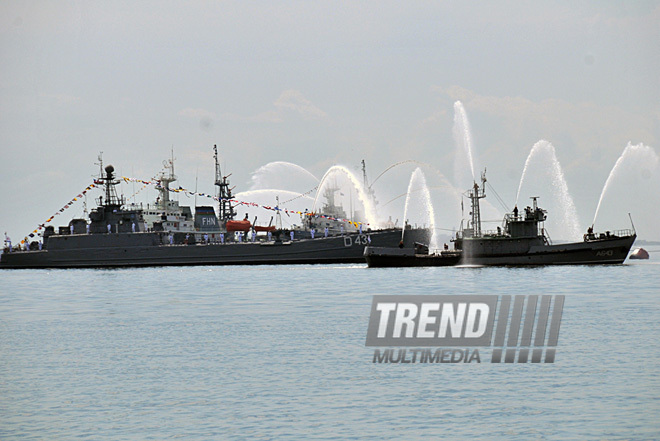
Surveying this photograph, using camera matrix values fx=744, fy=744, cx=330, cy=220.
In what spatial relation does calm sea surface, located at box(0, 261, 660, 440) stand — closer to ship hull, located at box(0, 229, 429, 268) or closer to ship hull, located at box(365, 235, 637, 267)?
ship hull, located at box(365, 235, 637, 267)

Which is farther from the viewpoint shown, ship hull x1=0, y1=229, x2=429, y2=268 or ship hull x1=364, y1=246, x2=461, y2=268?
ship hull x1=0, y1=229, x2=429, y2=268

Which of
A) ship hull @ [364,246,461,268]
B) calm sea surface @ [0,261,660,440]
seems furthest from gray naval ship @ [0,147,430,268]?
calm sea surface @ [0,261,660,440]

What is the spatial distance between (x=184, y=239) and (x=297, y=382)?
93.4m

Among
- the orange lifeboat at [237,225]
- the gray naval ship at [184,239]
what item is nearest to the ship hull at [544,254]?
the gray naval ship at [184,239]

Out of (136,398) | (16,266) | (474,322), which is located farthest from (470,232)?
(16,266)

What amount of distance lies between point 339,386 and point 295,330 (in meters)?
12.7

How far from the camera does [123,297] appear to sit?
56.7 meters

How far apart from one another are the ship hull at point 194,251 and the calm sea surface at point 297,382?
58.8 meters

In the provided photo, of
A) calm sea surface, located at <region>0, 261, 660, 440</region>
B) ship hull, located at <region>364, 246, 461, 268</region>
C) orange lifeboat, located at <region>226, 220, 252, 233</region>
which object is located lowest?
calm sea surface, located at <region>0, 261, 660, 440</region>

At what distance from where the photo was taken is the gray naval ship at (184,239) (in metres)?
101

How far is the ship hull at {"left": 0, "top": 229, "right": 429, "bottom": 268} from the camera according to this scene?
101 m

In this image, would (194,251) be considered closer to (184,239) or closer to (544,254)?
(184,239)

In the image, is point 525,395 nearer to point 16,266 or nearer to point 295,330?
point 295,330

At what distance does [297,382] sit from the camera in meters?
21.8
